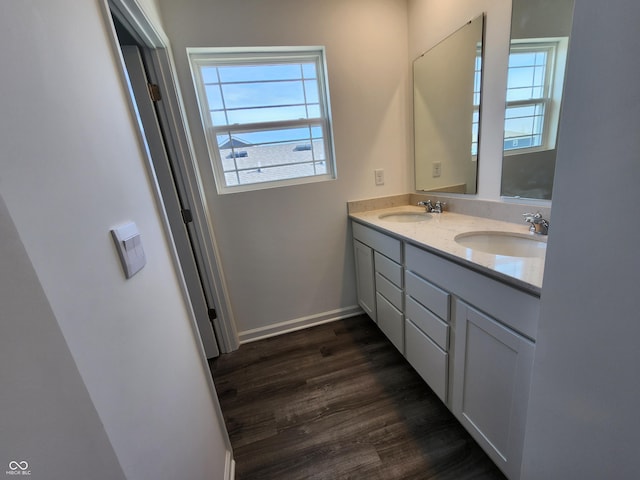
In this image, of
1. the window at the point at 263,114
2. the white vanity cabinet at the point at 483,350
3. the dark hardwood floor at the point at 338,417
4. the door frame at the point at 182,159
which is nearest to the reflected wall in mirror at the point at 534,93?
the white vanity cabinet at the point at 483,350

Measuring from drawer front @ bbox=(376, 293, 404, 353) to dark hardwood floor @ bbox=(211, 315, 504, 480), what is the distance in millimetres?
179

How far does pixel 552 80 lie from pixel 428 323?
1.21 metres

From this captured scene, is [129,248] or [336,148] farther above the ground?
[336,148]

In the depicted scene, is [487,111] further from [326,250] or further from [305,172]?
[326,250]

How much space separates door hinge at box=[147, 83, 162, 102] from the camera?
1.45 metres

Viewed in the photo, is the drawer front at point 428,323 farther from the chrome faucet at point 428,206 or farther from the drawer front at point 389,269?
the chrome faucet at point 428,206

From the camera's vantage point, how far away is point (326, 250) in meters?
2.11

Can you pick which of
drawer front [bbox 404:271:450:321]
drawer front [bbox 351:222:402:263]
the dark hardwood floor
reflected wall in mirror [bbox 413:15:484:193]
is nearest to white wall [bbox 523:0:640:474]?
drawer front [bbox 404:271:450:321]

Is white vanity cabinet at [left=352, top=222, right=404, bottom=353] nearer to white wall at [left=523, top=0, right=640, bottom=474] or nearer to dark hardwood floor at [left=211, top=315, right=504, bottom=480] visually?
dark hardwood floor at [left=211, top=315, right=504, bottom=480]

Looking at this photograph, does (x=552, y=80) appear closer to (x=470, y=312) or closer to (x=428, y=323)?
(x=470, y=312)

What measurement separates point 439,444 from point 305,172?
73.8 inches

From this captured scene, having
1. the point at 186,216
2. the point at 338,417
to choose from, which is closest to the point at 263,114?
the point at 186,216

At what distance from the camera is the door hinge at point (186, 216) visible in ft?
5.47

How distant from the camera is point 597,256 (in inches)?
18.4
